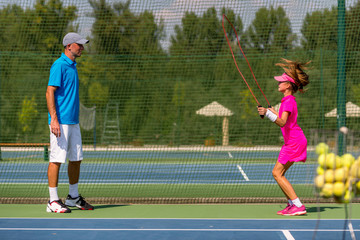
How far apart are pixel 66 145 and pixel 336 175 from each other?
13.8ft

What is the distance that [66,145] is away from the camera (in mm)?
6867

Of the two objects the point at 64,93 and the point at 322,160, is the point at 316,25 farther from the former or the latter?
the point at 322,160

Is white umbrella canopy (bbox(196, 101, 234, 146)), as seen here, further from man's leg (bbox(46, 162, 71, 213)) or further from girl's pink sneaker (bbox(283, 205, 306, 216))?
man's leg (bbox(46, 162, 71, 213))

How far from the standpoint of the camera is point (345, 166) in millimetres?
3393

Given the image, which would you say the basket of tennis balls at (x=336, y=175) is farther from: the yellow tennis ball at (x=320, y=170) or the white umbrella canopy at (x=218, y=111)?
the white umbrella canopy at (x=218, y=111)

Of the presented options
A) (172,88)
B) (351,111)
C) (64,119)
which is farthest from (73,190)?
(172,88)

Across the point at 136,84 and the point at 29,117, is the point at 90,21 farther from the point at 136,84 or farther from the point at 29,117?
the point at 29,117

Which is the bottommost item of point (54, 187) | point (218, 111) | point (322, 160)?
point (54, 187)
